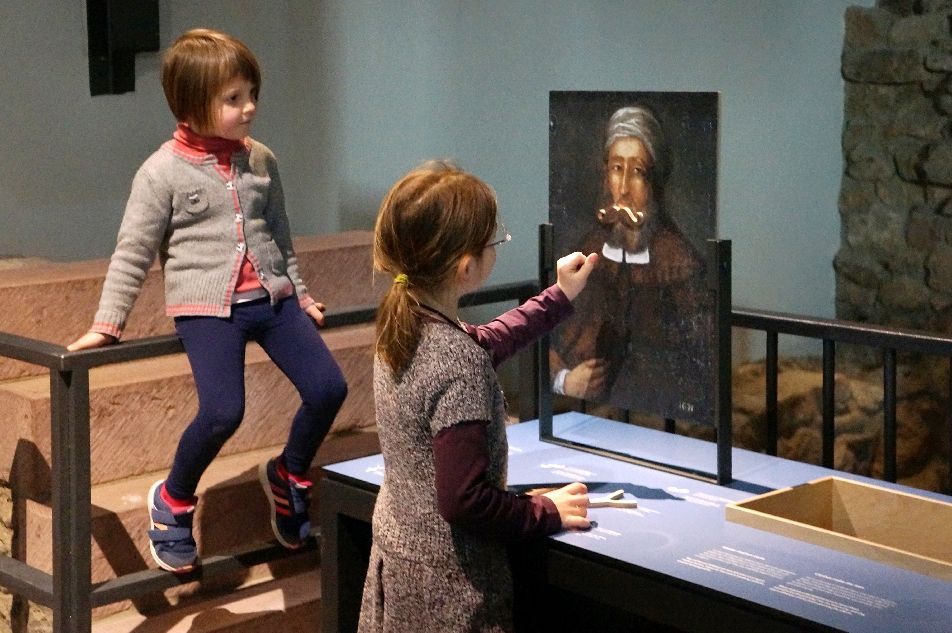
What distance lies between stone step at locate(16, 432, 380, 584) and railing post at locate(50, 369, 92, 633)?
40cm

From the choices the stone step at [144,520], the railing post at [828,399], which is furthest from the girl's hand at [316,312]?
the railing post at [828,399]

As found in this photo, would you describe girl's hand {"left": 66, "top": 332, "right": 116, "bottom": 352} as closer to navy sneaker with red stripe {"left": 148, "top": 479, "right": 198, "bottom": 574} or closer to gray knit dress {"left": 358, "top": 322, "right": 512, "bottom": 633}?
navy sneaker with red stripe {"left": 148, "top": 479, "right": 198, "bottom": 574}

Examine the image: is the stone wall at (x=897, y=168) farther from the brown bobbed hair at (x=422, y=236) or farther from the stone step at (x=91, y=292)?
the brown bobbed hair at (x=422, y=236)

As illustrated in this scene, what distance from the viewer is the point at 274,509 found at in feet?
10.4

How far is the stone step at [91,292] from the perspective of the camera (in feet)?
11.9

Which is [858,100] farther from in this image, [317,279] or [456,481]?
[456,481]

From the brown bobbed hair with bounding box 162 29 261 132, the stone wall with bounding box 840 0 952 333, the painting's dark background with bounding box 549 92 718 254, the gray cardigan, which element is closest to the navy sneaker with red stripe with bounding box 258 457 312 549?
the gray cardigan

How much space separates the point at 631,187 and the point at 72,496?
123 centimetres

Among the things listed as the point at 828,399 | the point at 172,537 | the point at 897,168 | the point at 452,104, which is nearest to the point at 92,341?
the point at 172,537

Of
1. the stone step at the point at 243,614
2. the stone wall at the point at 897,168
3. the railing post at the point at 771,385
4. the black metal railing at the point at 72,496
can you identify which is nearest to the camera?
the black metal railing at the point at 72,496

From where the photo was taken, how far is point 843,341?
2.66 metres

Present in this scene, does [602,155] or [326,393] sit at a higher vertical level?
[602,155]

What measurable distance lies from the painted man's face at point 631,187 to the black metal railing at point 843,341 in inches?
11.2

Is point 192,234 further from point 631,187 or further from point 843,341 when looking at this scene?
point 843,341
